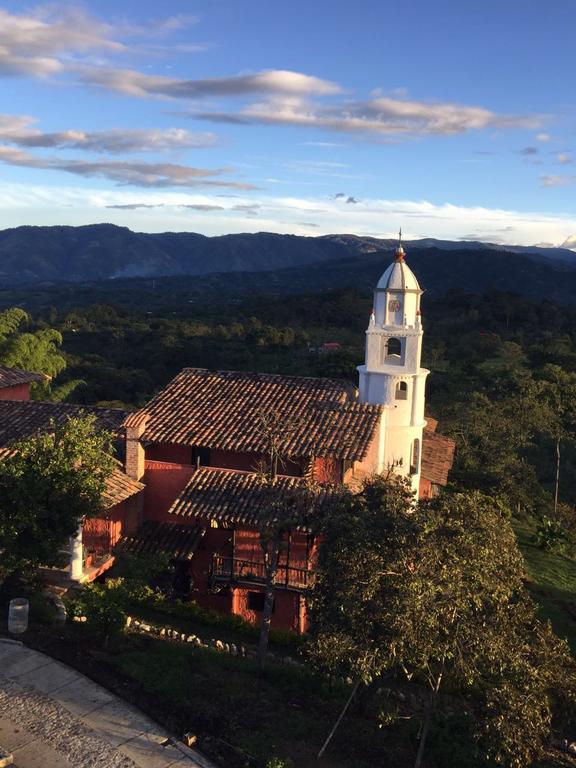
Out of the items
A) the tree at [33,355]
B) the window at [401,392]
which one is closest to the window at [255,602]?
the window at [401,392]

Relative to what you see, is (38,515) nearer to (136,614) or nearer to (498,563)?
(136,614)

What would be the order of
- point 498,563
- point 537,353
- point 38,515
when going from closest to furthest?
point 498,563
point 38,515
point 537,353

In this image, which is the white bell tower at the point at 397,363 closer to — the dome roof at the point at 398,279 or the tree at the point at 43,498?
the dome roof at the point at 398,279

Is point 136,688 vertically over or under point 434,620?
under

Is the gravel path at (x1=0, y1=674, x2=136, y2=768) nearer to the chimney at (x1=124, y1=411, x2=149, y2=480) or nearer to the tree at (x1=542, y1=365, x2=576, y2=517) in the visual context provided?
the chimney at (x1=124, y1=411, x2=149, y2=480)

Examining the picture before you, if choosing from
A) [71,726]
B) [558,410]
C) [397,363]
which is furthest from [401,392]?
[558,410]

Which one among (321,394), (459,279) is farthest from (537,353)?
(459,279)
